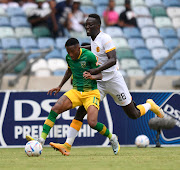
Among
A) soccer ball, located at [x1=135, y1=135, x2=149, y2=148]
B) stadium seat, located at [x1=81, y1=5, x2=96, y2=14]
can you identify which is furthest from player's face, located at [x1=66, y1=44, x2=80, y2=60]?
stadium seat, located at [x1=81, y1=5, x2=96, y2=14]

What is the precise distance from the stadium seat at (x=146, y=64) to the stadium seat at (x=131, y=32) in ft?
5.10

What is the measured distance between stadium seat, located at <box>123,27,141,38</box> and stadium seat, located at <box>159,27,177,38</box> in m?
0.93

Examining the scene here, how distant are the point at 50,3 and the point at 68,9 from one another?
2.39 ft

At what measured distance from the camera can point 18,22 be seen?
1605 centimetres

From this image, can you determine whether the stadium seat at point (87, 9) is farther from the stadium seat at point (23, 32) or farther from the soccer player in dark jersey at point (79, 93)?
the soccer player in dark jersey at point (79, 93)

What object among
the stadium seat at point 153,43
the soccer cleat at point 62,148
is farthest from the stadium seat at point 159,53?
the soccer cleat at point 62,148

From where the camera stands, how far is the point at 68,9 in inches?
641

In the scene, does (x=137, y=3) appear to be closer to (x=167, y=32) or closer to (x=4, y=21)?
(x=167, y=32)

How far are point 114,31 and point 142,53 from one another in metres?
1.27

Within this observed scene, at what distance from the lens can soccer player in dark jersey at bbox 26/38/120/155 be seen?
314 inches

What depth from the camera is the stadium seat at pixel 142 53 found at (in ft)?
53.1

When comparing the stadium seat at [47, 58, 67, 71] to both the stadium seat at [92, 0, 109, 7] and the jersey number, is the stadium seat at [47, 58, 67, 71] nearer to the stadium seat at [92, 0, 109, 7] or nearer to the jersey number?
the stadium seat at [92, 0, 109, 7]

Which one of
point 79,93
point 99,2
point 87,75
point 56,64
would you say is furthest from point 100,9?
point 87,75

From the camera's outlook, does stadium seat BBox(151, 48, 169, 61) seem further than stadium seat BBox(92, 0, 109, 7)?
No
